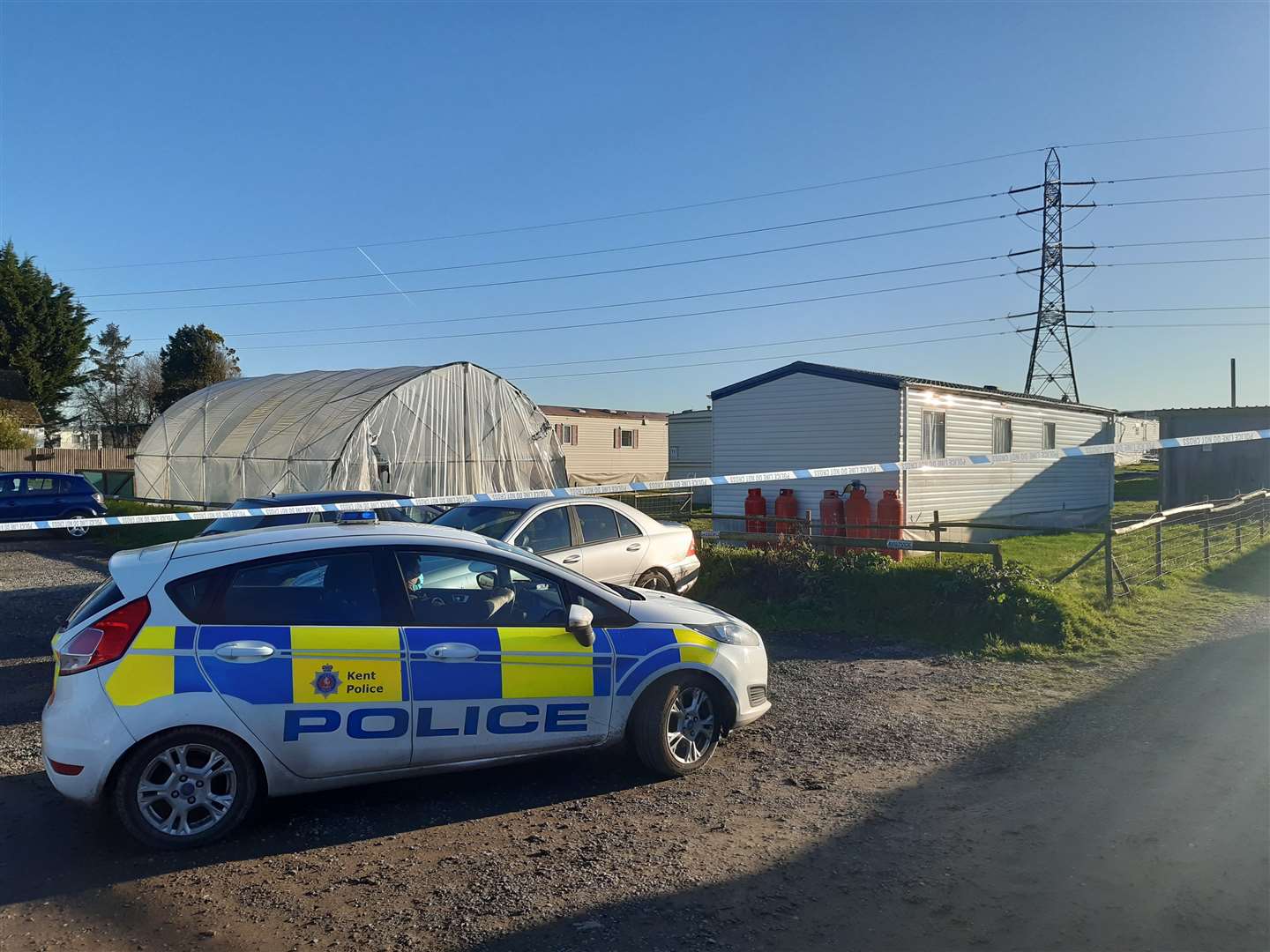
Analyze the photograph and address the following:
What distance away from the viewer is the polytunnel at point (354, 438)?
76.5 ft

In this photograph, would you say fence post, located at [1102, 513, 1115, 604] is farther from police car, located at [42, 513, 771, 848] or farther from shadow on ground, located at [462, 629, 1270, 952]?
police car, located at [42, 513, 771, 848]

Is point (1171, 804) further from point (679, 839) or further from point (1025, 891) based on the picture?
point (679, 839)

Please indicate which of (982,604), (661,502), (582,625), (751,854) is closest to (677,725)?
(582,625)

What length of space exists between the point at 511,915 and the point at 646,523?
6.49m

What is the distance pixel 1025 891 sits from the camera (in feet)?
13.6

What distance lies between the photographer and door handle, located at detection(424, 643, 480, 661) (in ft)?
16.5

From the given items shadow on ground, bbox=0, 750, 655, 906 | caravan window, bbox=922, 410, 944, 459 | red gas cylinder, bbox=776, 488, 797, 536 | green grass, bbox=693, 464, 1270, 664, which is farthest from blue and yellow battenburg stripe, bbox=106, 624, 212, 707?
caravan window, bbox=922, 410, 944, 459

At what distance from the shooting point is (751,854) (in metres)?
4.60

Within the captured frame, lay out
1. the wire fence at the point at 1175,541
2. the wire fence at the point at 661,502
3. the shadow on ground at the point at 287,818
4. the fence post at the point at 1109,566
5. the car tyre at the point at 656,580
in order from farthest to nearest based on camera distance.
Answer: the wire fence at the point at 661,502 → the wire fence at the point at 1175,541 → the fence post at the point at 1109,566 → the car tyre at the point at 656,580 → the shadow on ground at the point at 287,818

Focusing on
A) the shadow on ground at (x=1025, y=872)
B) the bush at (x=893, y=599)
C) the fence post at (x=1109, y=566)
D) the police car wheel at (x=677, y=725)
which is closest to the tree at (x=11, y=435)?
the bush at (x=893, y=599)

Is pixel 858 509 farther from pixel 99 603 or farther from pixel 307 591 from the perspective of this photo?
pixel 99 603

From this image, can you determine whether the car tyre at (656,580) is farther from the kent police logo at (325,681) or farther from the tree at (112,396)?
the tree at (112,396)

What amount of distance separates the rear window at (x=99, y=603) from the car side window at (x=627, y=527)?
5.63 meters

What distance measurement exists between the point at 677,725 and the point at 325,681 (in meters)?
2.02
